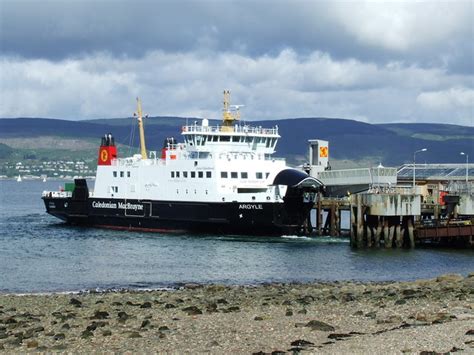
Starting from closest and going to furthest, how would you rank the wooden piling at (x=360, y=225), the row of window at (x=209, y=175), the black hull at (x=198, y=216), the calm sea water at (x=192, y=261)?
the calm sea water at (x=192, y=261) < the wooden piling at (x=360, y=225) < the black hull at (x=198, y=216) < the row of window at (x=209, y=175)

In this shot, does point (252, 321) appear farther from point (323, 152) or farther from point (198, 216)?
point (323, 152)

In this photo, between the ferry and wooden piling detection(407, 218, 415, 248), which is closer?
wooden piling detection(407, 218, 415, 248)

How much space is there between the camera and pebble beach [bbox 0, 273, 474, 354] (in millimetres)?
17359

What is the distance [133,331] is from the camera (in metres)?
19.6

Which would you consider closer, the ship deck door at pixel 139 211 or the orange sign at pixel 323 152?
the ship deck door at pixel 139 211

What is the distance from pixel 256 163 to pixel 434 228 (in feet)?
43.0

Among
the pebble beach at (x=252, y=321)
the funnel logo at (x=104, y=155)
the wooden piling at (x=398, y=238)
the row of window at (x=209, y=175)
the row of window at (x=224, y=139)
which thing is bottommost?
the pebble beach at (x=252, y=321)

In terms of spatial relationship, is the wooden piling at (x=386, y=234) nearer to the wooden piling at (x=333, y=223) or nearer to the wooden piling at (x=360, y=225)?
the wooden piling at (x=360, y=225)

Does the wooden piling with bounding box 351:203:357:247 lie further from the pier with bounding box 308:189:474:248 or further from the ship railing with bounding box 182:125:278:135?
the ship railing with bounding box 182:125:278:135

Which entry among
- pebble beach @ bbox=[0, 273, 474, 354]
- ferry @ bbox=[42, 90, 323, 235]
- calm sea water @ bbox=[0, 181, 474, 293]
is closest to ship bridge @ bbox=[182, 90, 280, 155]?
ferry @ bbox=[42, 90, 323, 235]

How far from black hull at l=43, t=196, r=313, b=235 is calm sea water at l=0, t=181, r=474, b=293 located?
793 mm

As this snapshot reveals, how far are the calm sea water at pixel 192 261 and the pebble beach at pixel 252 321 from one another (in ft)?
20.6

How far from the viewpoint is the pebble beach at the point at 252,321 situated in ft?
57.0

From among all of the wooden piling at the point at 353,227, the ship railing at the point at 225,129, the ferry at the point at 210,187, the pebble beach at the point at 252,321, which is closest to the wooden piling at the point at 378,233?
the wooden piling at the point at 353,227
